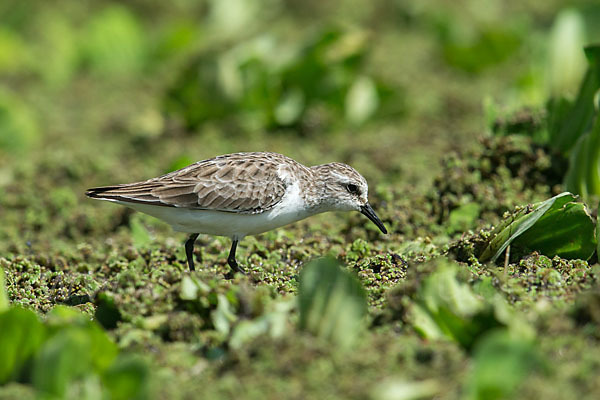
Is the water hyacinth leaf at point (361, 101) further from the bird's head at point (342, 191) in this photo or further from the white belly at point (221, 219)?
the white belly at point (221, 219)

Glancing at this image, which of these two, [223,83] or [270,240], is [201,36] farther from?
[270,240]

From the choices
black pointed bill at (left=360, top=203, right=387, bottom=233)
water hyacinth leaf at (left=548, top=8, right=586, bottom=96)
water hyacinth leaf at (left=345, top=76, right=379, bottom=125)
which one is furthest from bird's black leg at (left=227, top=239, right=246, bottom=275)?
water hyacinth leaf at (left=345, top=76, right=379, bottom=125)

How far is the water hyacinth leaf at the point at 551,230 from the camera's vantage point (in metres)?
5.21

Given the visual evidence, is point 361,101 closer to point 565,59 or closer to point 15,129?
point 565,59

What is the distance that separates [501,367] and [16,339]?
237cm

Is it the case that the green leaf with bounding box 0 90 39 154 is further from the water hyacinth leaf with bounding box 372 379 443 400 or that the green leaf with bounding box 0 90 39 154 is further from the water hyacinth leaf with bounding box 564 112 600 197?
the water hyacinth leaf with bounding box 372 379 443 400

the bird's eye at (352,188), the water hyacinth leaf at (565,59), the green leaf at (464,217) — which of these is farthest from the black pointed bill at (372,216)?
the water hyacinth leaf at (565,59)

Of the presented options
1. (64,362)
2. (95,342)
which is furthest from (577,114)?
(64,362)

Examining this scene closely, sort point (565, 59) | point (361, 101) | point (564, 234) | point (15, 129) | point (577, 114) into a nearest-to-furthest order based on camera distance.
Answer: point (564, 234) < point (577, 114) < point (565, 59) < point (15, 129) < point (361, 101)

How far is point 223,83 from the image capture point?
9531 mm

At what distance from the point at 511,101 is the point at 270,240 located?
4004mm

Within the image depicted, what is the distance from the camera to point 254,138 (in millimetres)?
9680

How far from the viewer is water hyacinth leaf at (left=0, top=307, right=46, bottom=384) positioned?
13.4 feet

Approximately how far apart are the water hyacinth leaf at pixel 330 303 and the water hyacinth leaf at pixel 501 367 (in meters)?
0.75
